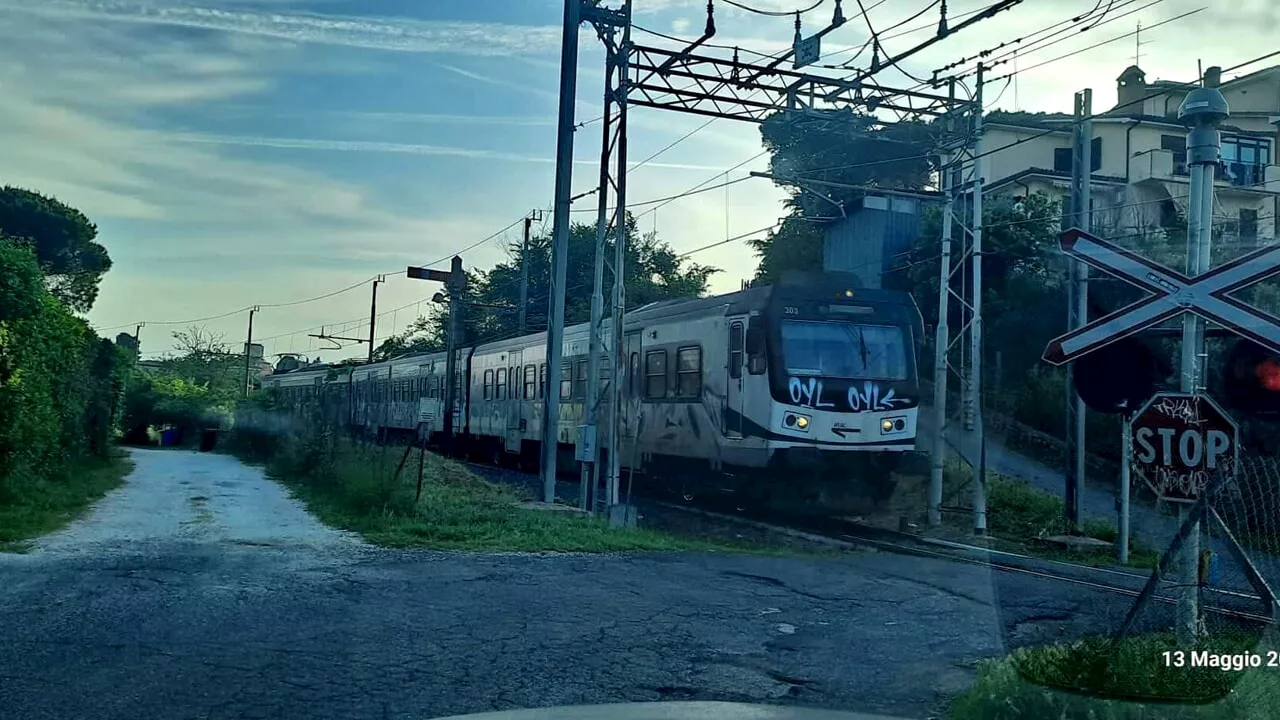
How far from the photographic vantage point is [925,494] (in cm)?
1962

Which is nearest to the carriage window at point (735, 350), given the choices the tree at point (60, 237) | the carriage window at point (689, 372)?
the carriage window at point (689, 372)

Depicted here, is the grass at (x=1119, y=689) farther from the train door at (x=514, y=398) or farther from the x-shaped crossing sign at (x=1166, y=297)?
the train door at (x=514, y=398)

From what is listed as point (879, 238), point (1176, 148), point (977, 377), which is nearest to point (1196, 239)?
point (977, 377)

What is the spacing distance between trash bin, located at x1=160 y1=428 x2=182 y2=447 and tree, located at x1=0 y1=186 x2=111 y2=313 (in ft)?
25.2

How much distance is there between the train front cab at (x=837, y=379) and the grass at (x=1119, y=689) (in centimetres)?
929

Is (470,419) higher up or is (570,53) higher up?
(570,53)

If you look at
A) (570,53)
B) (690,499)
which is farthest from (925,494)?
(570,53)

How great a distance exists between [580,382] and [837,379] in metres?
7.03

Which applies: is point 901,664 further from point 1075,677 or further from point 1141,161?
point 1141,161

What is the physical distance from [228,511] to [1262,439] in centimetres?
1524

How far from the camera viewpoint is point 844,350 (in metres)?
15.0

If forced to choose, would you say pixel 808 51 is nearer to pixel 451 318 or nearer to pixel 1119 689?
pixel 1119 689

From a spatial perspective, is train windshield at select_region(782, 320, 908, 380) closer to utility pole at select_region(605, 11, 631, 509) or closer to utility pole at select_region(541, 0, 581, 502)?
utility pole at select_region(605, 11, 631, 509)

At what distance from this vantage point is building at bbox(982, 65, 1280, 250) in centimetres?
2669
